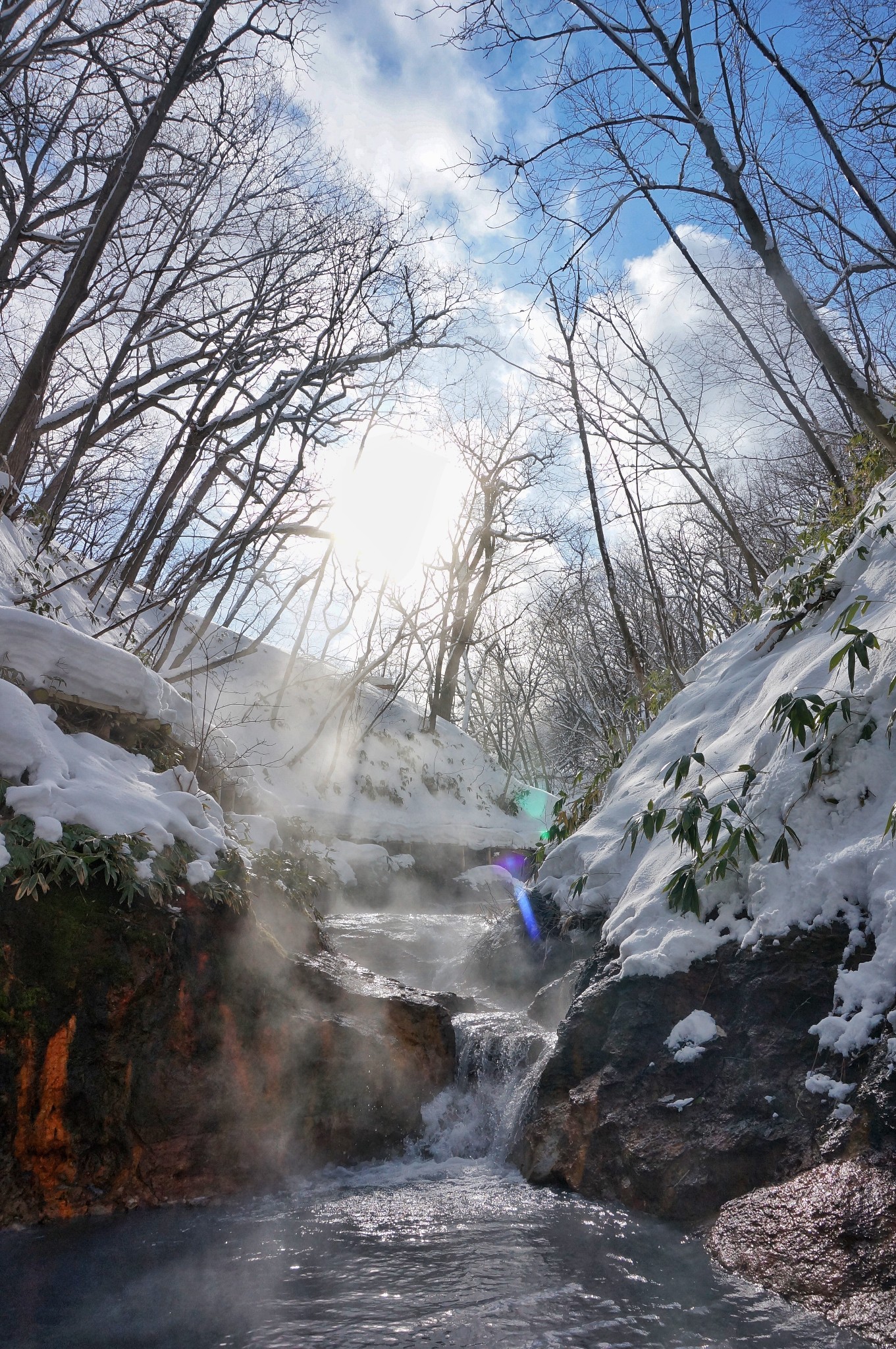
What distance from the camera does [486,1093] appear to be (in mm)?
5152

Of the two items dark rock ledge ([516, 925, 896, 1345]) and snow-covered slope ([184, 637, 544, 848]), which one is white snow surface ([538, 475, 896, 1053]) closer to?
dark rock ledge ([516, 925, 896, 1345])

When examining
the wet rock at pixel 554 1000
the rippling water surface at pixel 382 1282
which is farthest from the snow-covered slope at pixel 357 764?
the rippling water surface at pixel 382 1282

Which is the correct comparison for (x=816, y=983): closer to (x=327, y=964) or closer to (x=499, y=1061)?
(x=499, y=1061)

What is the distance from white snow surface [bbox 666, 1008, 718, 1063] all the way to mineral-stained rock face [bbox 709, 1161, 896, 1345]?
691mm

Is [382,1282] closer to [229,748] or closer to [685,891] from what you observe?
[685,891]

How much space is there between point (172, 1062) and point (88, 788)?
5.30 ft

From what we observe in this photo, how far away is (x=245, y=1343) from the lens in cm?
247

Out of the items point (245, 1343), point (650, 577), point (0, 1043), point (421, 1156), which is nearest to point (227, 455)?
point (650, 577)

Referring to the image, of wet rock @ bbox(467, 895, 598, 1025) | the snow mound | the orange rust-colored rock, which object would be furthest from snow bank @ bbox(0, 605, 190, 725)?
the snow mound

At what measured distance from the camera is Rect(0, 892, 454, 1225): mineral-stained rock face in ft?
11.6

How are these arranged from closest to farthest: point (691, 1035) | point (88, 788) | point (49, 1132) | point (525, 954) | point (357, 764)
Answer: point (49, 1132)
point (691, 1035)
point (88, 788)
point (525, 954)
point (357, 764)

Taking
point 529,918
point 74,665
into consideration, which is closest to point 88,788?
point 74,665

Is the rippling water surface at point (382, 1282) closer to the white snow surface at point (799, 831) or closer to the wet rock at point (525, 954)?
the white snow surface at point (799, 831)

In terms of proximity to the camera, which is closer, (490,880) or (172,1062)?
(172,1062)
